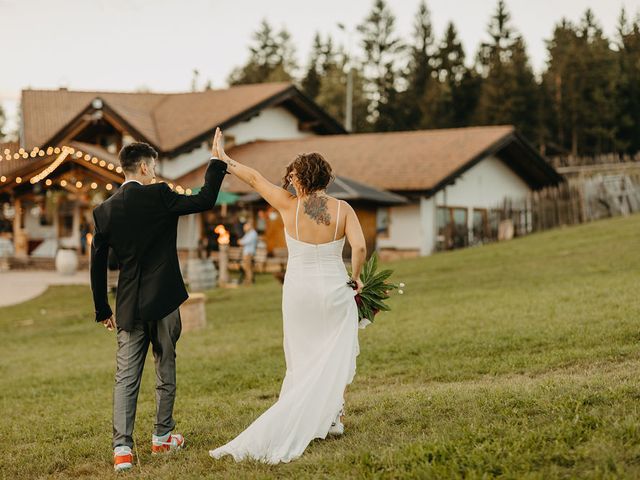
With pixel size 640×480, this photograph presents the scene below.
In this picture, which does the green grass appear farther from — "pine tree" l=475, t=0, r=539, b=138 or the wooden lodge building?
"pine tree" l=475, t=0, r=539, b=138

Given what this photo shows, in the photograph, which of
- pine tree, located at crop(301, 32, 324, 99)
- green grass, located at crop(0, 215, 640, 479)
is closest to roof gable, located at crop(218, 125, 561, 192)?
green grass, located at crop(0, 215, 640, 479)

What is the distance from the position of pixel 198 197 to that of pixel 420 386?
3.45 meters

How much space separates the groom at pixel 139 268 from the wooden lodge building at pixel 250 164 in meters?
20.8

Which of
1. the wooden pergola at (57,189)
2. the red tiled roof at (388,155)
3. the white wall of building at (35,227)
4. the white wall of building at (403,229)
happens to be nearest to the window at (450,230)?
the white wall of building at (403,229)

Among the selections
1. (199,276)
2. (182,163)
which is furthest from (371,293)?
(182,163)

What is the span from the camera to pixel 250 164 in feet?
111

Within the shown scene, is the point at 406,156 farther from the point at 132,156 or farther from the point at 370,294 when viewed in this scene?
the point at 132,156

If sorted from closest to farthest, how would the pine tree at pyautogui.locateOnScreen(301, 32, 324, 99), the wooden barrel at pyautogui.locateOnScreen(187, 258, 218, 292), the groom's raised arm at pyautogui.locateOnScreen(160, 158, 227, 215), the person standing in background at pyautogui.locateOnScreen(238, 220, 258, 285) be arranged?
1. the groom's raised arm at pyautogui.locateOnScreen(160, 158, 227, 215)
2. the wooden barrel at pyautogui.locateOnScreen(187, 258, 218, 292)
3. the person standing in background at pyautogui.locateOnScreen(238, 220, 258, 285)
4. the pine tree at pyautogui.locateOnScreen(301, 32, 324, 99)

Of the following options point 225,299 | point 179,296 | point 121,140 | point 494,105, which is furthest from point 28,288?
point 494,105

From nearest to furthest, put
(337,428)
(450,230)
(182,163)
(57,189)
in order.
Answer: (337,428) → (450,230) → (57,189) → (182,163)

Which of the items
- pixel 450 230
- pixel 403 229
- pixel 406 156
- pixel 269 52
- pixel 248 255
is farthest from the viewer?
pixel 269 52

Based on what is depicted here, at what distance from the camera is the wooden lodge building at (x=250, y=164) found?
1201 inches

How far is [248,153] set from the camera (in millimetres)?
35188

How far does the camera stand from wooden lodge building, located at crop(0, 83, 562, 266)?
30.5 meters
